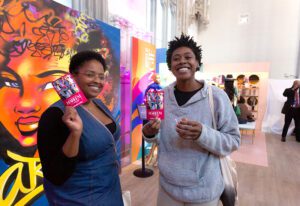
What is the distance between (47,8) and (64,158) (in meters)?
1.55

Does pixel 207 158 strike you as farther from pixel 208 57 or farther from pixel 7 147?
pixel 208 57

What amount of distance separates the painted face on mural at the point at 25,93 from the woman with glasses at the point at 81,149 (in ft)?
3.03

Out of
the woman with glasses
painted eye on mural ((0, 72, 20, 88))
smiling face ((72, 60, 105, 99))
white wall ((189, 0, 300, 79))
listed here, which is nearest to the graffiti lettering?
painted eye on mural ((0, 72, 20, 88))

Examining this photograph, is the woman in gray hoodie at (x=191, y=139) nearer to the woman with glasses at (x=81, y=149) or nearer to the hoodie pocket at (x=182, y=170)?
the hoodie pocket at (x=182, y=170)

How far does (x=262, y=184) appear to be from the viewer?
9.90ft

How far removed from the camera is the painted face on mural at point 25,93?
1581 millimetres

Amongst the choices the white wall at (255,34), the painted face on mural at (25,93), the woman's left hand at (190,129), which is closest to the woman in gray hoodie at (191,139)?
the woman's left hand at (190,129)

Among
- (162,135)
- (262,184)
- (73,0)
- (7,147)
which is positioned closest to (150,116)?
(162,135)

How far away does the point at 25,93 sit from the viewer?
170cm

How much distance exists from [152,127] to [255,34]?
311 inches

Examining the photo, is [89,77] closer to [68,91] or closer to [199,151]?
[68,91]

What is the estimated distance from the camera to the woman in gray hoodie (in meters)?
1.07

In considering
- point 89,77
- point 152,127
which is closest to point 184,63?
point 152,127

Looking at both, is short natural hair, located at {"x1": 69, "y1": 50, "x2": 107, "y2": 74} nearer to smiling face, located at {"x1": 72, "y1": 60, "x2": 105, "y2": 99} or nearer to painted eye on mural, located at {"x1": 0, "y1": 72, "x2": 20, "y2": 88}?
smiling face, located at {"x1": 72, "y1": 60, "x2": 105, "y2": 99}
